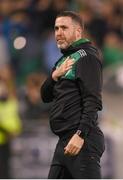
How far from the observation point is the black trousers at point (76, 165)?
554 cm

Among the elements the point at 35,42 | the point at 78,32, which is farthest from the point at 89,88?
the point at 35,42

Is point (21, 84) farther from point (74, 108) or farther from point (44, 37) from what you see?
point (74, 108)

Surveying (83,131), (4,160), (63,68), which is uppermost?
(63,68)

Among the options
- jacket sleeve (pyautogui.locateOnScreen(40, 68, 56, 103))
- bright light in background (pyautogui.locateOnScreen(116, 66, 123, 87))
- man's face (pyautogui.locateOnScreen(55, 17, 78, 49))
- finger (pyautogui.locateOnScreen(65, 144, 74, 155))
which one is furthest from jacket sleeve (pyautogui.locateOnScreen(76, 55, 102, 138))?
bright light in background (pyautogui.locateOnScreen(116, 66, 123, 87))

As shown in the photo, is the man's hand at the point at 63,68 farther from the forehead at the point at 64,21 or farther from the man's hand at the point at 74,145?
the man's hand at the point at 74,145

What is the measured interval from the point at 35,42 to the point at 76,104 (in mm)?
6343

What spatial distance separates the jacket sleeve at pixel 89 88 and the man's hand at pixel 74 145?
0.05 metres

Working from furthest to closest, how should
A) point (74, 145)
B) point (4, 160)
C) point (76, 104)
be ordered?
point (4, 160)
point (76, 104)
point (74, 145)

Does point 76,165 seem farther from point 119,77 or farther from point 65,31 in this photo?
point 119,77

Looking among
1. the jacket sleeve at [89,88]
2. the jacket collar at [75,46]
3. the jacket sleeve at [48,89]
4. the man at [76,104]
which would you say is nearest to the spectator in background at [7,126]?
the jacket sleeve at [48,89]

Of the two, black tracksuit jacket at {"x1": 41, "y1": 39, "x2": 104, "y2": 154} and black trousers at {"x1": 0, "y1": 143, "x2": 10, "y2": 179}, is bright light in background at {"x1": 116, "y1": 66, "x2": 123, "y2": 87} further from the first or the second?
black tracksuit jacket at {"x1": 41, "y1": 39, "x2": 104, "y2": 154}

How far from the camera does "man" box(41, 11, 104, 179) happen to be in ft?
17.9

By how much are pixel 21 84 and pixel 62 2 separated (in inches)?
64.8

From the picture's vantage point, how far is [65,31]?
223 inches
